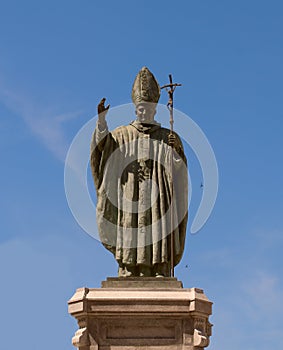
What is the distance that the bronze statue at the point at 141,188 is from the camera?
1554 cm

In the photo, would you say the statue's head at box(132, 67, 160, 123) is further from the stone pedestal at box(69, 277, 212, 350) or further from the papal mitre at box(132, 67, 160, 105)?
the stone pedestal at box(69, 277, 212, 350)

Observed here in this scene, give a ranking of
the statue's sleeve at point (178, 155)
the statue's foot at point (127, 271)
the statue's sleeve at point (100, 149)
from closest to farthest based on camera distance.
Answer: the statue's foot at point (127, 271) → the statue's sleeve at point (100, 149) → the statue's sleeve at point (178, 155)

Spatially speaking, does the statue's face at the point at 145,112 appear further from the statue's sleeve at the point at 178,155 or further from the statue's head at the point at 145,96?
the statue's sleeve at the point at 178,155

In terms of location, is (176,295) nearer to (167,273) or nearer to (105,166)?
(167,273)

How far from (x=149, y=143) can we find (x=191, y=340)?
3.89 meters

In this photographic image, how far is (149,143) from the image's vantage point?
16281mm

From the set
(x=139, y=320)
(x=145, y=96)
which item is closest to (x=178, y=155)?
(x=145, y=96)

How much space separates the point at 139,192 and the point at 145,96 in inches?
76.3

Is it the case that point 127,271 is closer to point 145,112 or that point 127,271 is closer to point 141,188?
point 141,188

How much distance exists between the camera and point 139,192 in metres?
15.9

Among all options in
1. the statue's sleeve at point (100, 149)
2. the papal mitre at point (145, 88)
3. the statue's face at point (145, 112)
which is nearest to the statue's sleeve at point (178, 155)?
the statue's face at point (145, 112)

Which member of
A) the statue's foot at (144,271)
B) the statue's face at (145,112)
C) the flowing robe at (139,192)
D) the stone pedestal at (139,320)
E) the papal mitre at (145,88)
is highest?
the papal mitre at (145,88)

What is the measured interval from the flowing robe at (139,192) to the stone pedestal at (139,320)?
3.24ft

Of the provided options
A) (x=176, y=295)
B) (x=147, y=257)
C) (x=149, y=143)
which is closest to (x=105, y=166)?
(x=149, y=143)
